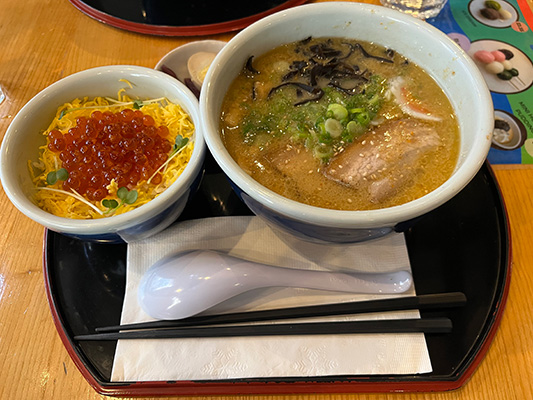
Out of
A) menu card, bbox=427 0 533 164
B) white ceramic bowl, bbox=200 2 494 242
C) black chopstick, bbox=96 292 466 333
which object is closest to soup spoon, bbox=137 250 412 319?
black chopstick, bbox=96 292 466 333

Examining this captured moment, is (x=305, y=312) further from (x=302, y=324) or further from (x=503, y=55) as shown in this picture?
(x=503, y=55)

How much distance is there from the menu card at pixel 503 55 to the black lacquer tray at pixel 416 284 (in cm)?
25

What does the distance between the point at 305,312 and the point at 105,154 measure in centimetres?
78

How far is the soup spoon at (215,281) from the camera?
1039 mm

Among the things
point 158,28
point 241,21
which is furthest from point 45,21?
point 241,21

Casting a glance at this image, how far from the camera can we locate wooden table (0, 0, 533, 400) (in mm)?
1035

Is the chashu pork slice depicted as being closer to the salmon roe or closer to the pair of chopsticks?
the pair of chopsticks

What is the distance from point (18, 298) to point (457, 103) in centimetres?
145

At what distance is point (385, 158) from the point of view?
113 cm

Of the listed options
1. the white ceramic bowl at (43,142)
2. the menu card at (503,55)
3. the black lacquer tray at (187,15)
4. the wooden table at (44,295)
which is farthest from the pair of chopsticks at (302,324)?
the black lacquer tray at (187,15)

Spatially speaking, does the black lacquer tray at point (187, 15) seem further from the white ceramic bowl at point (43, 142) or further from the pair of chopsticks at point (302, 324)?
the pair of chopsticks at point (302, 324)

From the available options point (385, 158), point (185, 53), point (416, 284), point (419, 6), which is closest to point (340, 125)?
point (385, 158)

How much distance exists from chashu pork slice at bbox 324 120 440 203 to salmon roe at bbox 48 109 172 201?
574mm

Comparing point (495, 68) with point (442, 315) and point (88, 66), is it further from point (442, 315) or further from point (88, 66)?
point (88, 66)
